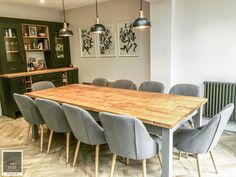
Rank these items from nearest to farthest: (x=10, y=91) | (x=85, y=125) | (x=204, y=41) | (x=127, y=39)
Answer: (x=85, y=125), (x=204, y=41), (x=10, y=91), (x=127, y=39)

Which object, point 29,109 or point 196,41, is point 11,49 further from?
point 196,41

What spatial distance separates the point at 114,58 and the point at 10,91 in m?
2.46

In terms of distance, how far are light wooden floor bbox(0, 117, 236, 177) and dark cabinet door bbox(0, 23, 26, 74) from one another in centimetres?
196

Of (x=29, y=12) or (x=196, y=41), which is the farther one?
(x=29, y=12)

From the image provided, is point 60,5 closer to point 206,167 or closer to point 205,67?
point 205,67

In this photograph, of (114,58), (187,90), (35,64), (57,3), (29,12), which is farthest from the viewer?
(35,64)

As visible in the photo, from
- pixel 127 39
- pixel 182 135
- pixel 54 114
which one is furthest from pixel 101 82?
pixel 182 135

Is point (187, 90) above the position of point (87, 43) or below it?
below

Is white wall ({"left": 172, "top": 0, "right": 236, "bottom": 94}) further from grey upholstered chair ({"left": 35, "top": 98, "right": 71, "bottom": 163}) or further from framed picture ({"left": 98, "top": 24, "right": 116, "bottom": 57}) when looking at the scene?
grey upholstered chair ({"left": 35, "top": 98, "right": 71, "bottom": 163})

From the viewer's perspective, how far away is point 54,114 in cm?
256

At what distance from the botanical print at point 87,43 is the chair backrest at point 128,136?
3.74 meters

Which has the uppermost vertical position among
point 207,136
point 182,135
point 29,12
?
point 29,12

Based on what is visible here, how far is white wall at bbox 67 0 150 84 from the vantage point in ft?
14.9

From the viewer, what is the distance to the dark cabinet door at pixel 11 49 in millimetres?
4523
